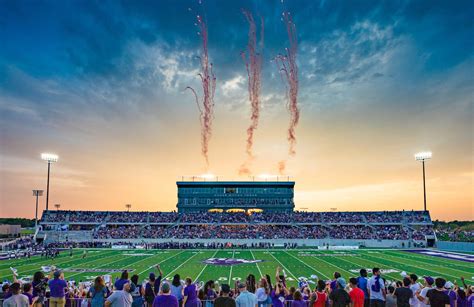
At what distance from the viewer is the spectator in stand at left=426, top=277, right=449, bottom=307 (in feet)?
28.5

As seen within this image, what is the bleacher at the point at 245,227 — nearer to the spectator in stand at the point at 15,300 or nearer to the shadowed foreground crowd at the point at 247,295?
the shadowed foreground crowd at the point at 247,295

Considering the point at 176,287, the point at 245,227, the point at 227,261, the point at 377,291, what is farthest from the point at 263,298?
the point at 245,227

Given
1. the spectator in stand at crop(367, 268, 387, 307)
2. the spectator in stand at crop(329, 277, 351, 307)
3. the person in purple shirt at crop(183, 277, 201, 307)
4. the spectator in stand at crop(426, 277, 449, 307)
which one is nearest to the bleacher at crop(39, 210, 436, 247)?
the spectator in stand at crop(367, 268, 387, 307)

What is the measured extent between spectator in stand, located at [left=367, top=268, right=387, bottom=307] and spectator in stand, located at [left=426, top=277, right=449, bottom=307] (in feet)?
6.06

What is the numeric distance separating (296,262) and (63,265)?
20.9m

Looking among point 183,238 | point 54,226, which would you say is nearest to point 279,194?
point 183,238

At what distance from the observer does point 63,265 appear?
117ft

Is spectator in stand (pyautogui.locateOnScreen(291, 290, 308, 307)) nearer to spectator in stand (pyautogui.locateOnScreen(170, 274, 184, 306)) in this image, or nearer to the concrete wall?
spectator in stand (pyautogui.locateOnScreen(170, 274, 184, 306))

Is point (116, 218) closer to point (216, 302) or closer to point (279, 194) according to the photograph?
point (279, 194)

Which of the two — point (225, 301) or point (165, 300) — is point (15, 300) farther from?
point (225, 301)

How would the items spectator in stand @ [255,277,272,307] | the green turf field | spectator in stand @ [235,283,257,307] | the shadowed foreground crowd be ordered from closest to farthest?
spectator in stand @ [235,283,257,307] < the shadowed foreground crowd < spectator in stand @ [255,277,272,307] < the green turf field

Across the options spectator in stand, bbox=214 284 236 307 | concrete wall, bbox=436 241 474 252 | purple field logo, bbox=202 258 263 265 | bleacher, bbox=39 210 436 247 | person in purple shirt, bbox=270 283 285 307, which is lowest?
purple field logo, bbox=202 258 263 265

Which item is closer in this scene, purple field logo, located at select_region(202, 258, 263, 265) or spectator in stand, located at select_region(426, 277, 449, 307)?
spectator in stand, located at select_region(426, 277, 449, 307)

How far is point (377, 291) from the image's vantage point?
35.0 feet
